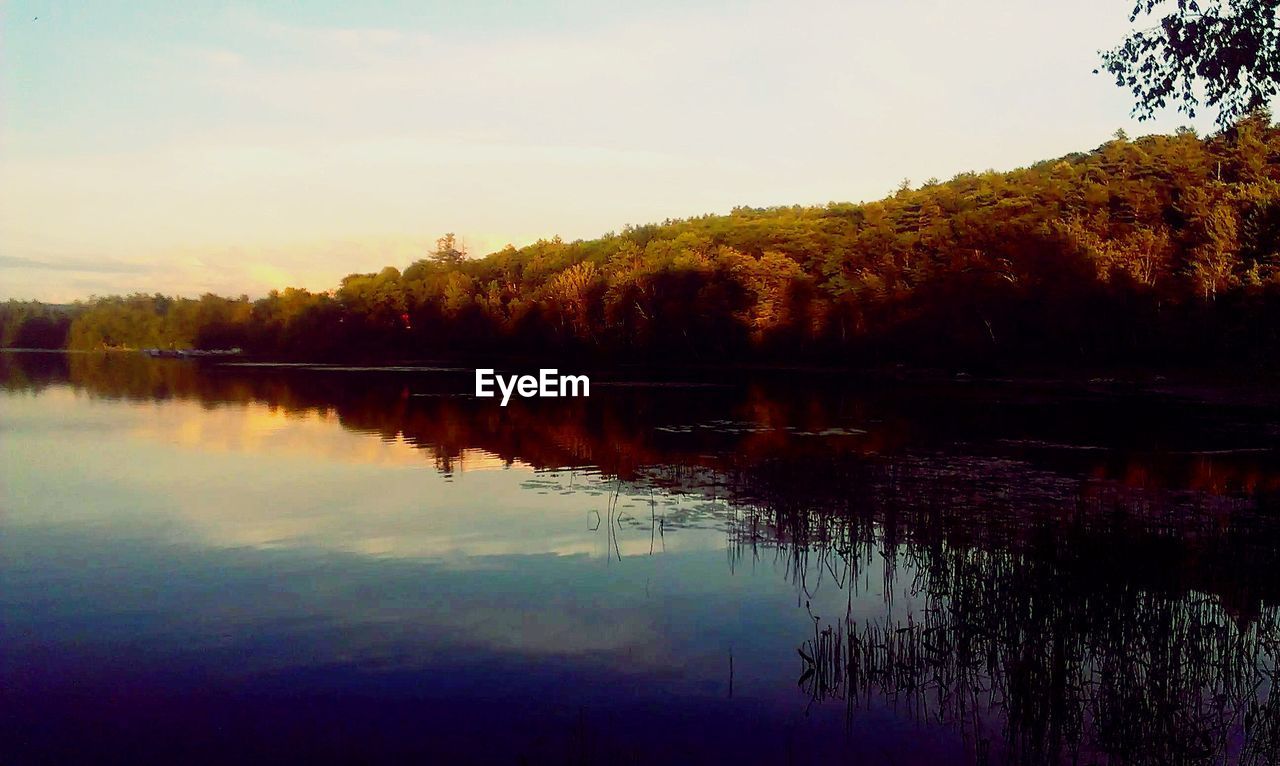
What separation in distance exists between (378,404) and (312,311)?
143749mm

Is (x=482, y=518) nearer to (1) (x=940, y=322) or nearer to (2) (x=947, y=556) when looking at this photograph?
(2) (x=947, y=556)

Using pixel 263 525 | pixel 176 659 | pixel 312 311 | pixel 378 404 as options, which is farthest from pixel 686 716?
pixel 312 311

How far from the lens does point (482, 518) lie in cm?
1945

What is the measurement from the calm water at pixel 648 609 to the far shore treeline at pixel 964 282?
49.7 meters
